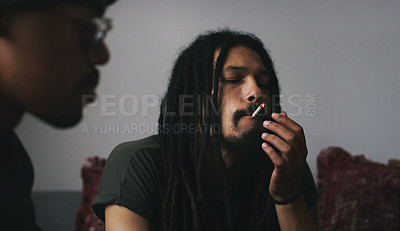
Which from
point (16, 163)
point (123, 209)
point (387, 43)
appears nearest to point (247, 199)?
point (123, 209)

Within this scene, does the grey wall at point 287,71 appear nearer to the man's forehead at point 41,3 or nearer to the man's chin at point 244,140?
the man's chin at point 244,140

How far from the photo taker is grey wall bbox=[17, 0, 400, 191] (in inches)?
60.5

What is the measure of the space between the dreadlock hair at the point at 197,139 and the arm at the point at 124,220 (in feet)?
0.20

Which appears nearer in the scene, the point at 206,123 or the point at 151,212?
the point at 151,212

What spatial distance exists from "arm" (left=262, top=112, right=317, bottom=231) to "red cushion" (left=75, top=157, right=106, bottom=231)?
79 centimetres

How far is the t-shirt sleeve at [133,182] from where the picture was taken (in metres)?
0.88

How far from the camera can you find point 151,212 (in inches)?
35.4

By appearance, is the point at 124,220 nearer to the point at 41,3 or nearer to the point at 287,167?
the point at 287,167

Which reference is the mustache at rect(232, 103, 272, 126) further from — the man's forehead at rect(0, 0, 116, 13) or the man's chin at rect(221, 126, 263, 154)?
the man's forehead at rect(0, 0, 116, 13)

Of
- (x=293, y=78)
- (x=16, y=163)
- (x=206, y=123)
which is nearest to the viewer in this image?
(x=16, y=163)

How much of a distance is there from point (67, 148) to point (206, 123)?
2.85 feet

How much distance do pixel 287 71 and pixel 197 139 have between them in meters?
0.71

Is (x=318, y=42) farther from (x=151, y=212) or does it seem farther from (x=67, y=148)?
(x=67, y=148)

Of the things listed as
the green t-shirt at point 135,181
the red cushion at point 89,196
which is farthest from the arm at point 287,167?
the red cushion at point 89,196
